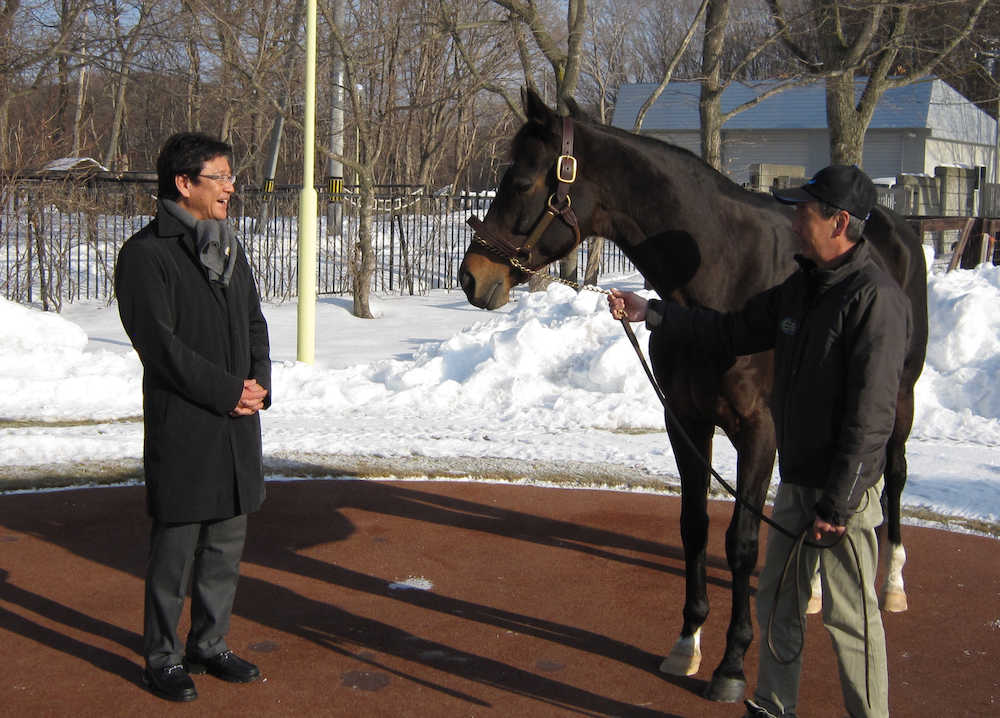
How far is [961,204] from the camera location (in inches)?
1129

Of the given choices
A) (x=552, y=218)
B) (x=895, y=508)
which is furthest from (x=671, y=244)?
(x=895, y=508)

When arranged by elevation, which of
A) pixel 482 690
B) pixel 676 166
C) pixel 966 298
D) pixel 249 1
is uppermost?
pixel 249 1

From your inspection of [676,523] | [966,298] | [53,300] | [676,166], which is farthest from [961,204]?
[676,166]

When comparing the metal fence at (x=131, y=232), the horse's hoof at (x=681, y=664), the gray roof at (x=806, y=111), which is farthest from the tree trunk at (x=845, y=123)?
the gray roof at (x=806, y=111)

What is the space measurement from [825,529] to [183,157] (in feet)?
8.50

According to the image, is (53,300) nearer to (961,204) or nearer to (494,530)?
(494,530)

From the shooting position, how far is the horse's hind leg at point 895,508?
199 inches

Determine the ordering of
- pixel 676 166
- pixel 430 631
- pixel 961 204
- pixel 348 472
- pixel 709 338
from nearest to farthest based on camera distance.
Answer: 1. pixel 709 338
2. pixel 676 166
3. pixel 430 631
4. pixel 348 472
5. pixel 961 204

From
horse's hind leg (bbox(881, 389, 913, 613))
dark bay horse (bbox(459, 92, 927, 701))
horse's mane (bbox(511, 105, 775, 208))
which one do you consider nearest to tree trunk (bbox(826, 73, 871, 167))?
horse's hind leg (bbox(881, 389, 913, 613))

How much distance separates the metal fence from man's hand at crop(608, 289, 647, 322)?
12.2 m

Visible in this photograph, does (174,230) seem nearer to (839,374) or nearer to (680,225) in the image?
(680,225)

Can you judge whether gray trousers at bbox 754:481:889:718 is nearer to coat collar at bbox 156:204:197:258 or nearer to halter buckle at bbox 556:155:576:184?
halter buckle at bbox 556:155:576:184

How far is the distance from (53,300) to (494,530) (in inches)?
487

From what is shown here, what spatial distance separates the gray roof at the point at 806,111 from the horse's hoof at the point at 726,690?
3691 centimetres
